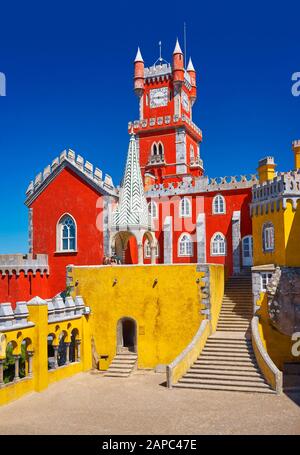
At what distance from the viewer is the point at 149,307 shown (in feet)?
74.8

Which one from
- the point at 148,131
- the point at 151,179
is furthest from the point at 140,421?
the point at 148,131

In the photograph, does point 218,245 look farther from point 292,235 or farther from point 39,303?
point 39,303

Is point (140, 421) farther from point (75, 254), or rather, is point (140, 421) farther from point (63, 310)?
point (75, 254)

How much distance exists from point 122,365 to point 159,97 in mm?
28487

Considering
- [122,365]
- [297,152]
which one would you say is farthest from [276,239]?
[122,365]

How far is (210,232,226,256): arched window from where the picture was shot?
1243 inches

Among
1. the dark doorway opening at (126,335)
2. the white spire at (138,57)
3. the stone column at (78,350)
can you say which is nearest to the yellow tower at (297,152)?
the dark doorway opening at (126,335)

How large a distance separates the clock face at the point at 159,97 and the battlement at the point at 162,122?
1851 mm

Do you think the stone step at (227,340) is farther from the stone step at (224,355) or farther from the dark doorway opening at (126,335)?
the dark doorway opening at (126,335)

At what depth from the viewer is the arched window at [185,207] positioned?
32.6 meters

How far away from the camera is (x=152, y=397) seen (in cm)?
1798

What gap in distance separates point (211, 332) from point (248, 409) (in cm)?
676

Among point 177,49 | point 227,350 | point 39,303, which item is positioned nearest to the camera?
point 39,303
